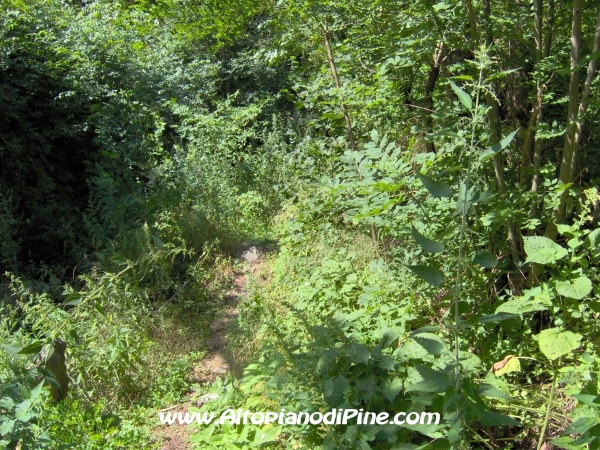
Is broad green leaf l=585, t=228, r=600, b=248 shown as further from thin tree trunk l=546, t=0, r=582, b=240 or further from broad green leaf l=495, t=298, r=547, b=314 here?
thin tree trunk l=546, t=0, r=582, b=240

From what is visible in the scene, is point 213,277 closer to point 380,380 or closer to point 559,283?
point 380,380

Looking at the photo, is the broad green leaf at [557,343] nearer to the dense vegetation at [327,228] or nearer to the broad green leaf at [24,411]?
the dense vegetation at [327,228]

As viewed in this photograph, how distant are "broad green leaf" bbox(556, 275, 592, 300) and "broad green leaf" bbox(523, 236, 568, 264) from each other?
0.11 meters

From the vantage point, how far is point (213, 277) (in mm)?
5445

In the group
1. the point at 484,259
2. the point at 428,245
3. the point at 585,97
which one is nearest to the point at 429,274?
the point at 428,245

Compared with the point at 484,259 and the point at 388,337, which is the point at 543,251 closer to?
the point at 484,259

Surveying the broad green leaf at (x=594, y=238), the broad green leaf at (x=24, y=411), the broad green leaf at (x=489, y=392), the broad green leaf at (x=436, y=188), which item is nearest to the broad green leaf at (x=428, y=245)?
the broad green leaf at (x=436, y=188)

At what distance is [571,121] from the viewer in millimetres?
2947

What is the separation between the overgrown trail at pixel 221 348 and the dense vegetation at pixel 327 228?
8cm

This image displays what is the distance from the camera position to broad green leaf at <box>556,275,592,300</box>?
2346 millimetres

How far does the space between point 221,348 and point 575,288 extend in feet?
9.22

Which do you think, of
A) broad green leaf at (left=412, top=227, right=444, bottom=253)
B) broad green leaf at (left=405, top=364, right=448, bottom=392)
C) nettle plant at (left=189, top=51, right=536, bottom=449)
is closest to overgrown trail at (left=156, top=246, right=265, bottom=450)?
nettle plant at (left=189, top=51, right=536, bottom=449)

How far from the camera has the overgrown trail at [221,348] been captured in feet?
11.0

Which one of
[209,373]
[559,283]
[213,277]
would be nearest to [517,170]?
[559,283]
